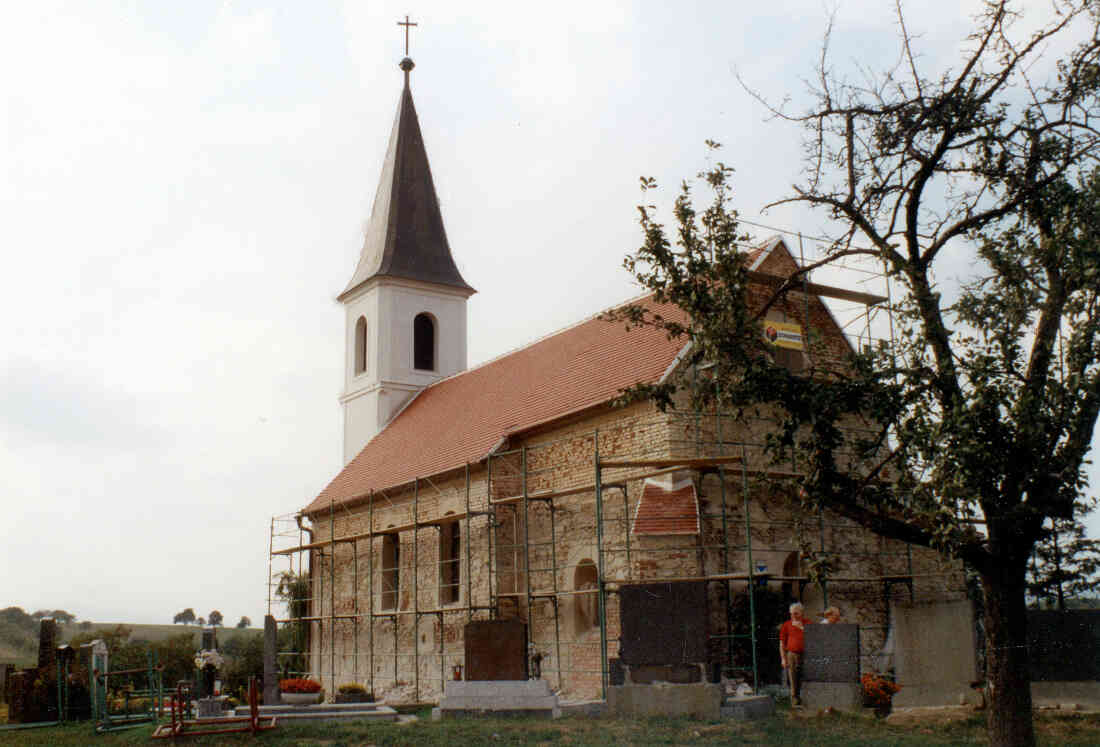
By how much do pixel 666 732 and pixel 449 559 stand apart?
1309 cm

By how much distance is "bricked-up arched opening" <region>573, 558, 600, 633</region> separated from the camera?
68.7 feet

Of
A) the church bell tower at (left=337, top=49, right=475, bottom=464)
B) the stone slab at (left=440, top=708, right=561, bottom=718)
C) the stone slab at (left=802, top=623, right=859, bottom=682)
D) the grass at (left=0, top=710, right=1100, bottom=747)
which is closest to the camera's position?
the grass at (left=0, top=710, right=1100, bottom=747)

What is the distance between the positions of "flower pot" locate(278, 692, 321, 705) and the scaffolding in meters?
2.92

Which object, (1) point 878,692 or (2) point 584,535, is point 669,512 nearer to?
(2) point 584,535

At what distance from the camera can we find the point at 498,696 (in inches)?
629

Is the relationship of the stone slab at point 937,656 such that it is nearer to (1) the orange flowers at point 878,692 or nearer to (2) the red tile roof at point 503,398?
(1) the orange flowers at point 878,692

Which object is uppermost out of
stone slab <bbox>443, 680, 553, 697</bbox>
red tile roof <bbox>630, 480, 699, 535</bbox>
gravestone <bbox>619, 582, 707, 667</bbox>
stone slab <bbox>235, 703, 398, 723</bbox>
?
red tile roof <bbox>630, 480, 699, 535</bbox>

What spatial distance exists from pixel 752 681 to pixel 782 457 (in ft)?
23.1

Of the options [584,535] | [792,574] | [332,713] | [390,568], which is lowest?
[332,713]

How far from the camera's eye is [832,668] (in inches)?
584

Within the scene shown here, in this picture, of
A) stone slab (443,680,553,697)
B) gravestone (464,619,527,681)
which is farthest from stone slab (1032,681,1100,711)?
gravestone (464,619,527,681)

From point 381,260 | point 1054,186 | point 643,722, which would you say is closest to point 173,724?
point 643,722

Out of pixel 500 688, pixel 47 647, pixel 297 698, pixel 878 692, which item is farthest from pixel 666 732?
pixel 47 647

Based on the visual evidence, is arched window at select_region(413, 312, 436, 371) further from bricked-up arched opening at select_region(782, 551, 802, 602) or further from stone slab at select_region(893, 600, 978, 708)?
stone slab at select_region(893, 600, 978, 708)
